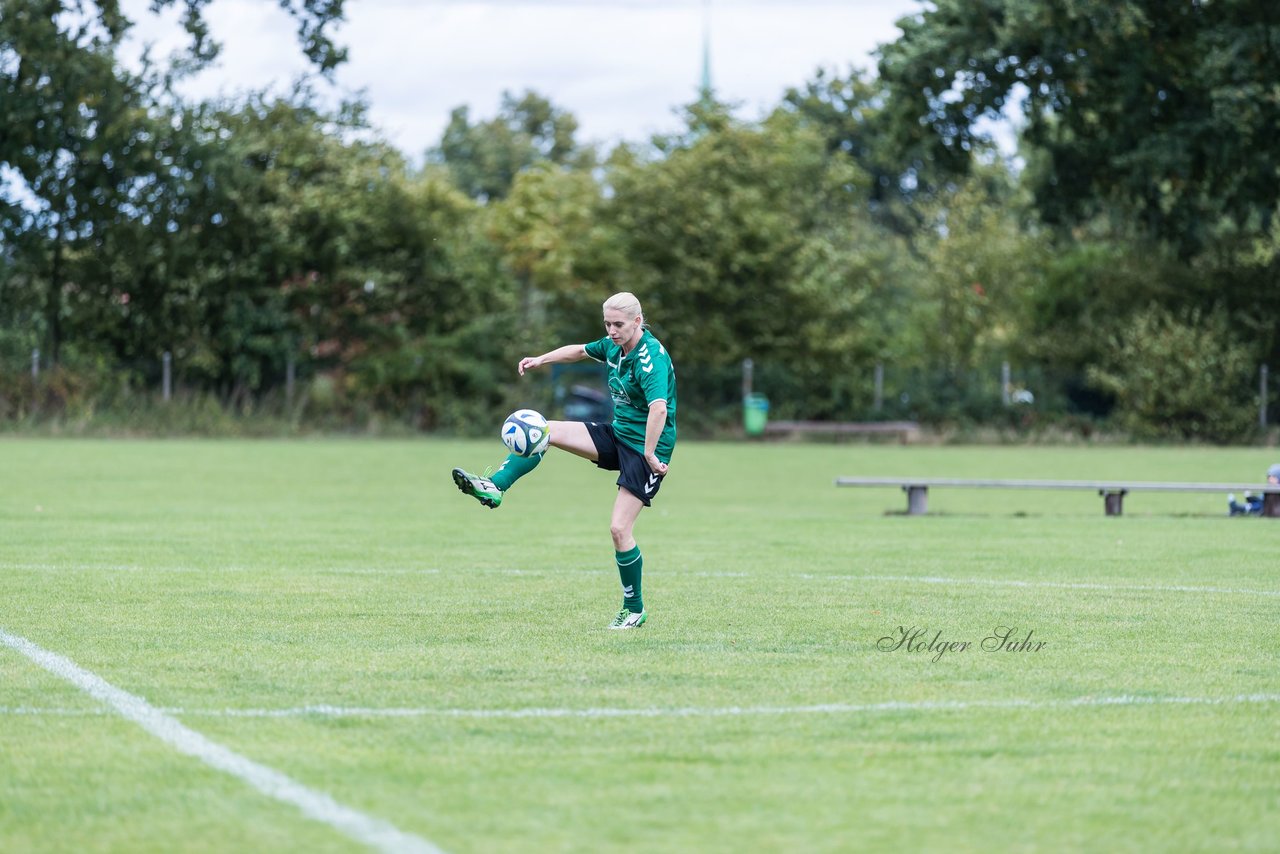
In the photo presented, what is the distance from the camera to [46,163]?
40000 mm

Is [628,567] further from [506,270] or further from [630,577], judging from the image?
[506,270]

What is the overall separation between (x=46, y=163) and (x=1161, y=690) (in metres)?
37.1

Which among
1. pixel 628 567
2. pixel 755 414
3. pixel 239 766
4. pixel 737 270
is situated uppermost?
pixel 737 270

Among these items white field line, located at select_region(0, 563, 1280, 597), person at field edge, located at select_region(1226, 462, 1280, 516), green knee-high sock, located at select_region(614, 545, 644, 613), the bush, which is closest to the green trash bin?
the bush

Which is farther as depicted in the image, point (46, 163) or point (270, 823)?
point (46, 163)

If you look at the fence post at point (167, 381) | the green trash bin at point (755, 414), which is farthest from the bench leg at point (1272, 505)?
the fence post at point (167, 381)

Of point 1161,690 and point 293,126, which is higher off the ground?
point 293,126

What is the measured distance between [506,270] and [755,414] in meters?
8.94

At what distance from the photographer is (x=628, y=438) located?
948 cm

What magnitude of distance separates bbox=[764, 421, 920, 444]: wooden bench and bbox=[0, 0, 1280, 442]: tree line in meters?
0.48

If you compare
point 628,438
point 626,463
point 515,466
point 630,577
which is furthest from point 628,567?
point 515,466

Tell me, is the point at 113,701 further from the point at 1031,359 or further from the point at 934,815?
the point at 1031,359

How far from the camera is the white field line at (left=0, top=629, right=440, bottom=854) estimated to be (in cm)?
469

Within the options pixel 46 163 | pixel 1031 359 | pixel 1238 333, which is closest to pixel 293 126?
pixel 46 163
